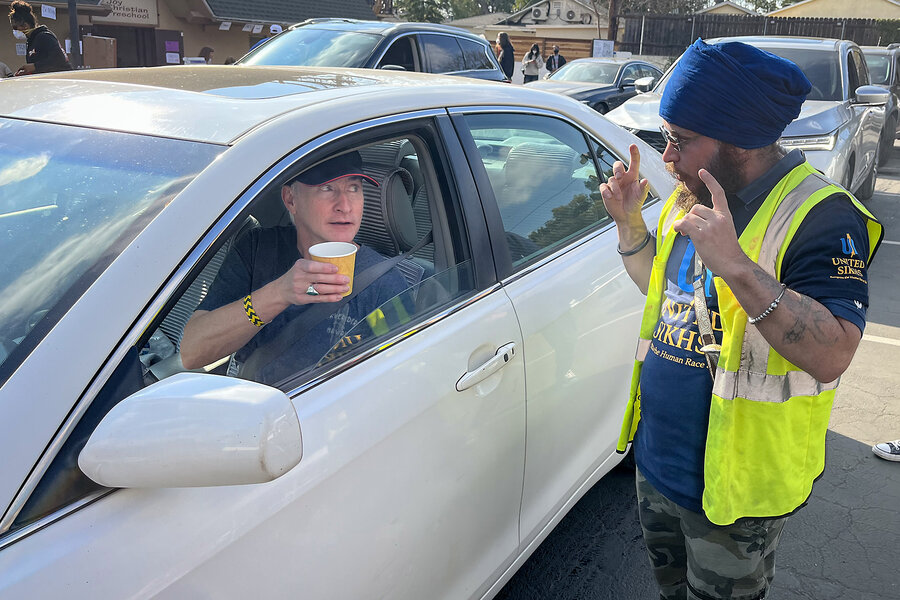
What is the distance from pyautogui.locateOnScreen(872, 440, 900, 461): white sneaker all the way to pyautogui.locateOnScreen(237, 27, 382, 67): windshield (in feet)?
19.9

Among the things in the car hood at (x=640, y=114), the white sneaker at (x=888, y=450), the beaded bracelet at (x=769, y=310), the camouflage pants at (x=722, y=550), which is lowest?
the white sneaker at (x=888, y=450)

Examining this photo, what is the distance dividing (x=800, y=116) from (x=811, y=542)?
4915mm

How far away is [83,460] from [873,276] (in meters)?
6.71

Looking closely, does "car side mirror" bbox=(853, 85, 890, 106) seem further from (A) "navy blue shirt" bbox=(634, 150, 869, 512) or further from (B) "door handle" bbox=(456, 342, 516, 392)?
(B) "door handle" bbox=(456, 342, 516, 392)

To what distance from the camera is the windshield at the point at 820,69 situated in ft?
24.9

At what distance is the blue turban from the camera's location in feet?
5.32

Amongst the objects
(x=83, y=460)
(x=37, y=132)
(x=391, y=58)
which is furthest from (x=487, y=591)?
(x=391, y=58)

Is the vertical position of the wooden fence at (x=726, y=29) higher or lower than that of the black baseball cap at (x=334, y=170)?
higher

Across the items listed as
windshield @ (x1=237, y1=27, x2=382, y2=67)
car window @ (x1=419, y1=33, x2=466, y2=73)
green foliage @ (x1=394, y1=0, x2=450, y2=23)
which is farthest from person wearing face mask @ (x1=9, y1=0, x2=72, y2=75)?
green foliage @ (x1=394, y1=0, x2=450, y2=23)

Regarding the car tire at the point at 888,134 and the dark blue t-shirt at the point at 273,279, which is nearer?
the dark blue t-shirt at the point at 273,279

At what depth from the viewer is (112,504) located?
1.24 metres

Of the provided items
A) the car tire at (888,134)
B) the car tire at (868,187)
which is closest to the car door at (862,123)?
the car tire at (868,187)

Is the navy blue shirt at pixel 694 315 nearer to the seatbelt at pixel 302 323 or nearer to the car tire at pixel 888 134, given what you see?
the seatbelt at pixel 302 323

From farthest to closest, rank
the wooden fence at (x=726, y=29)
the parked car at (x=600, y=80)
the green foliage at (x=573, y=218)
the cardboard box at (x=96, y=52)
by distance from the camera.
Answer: the wooden fence at (x=726, y=29) → the parked car at (x=600, y=80) → the cardboard box at (x=96, y=52) → the green foliage at (x=573, y=218)
